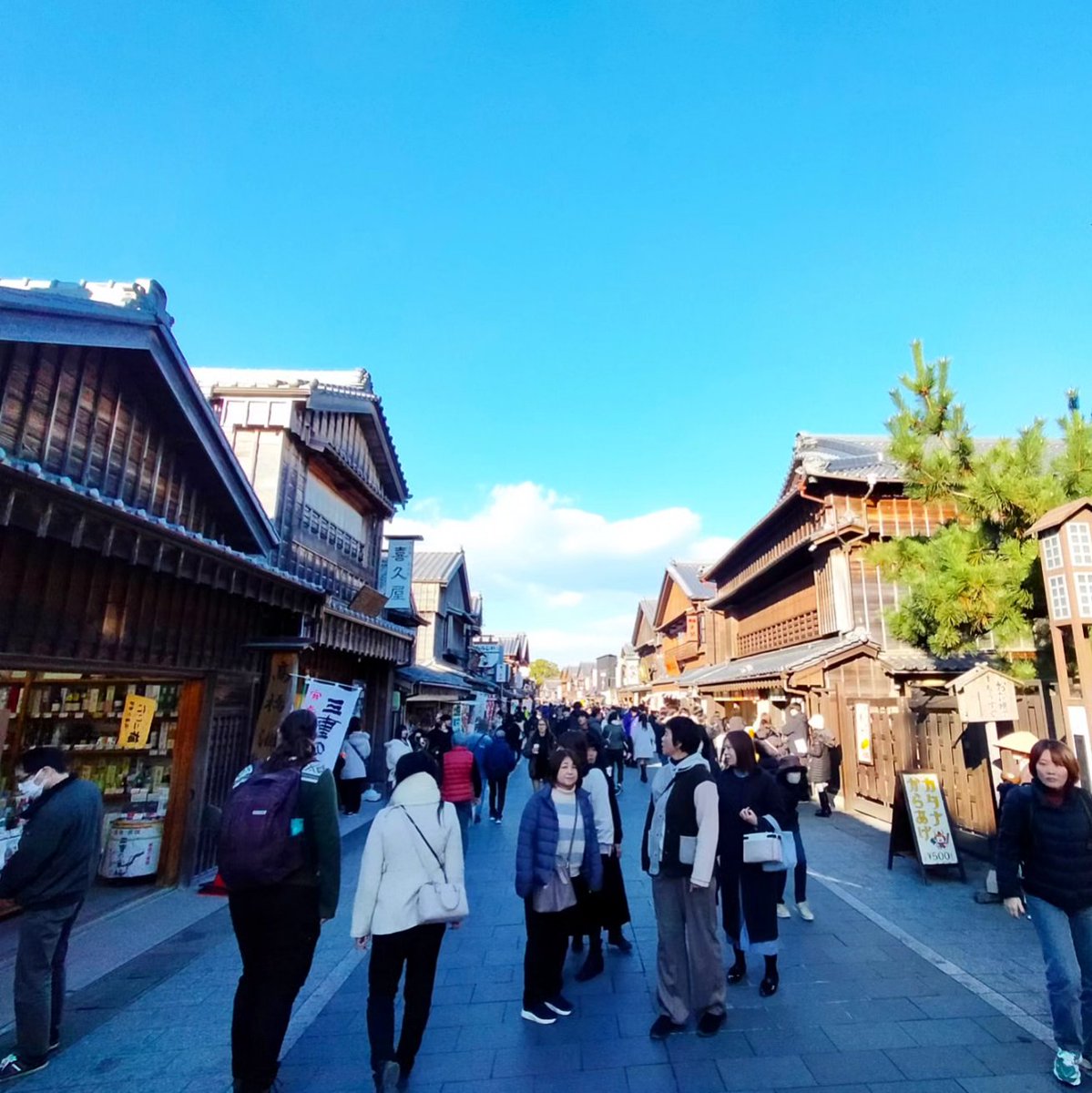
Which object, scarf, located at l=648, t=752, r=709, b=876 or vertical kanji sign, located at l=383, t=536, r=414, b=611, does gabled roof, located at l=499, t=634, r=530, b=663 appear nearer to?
vertical kanji sign, located at l=383, t=536, r=414, b=611

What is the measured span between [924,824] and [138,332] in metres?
10.4

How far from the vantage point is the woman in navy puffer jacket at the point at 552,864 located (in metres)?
4.40

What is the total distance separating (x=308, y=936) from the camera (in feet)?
11.6

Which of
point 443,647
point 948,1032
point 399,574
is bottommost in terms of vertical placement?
point 948,1032

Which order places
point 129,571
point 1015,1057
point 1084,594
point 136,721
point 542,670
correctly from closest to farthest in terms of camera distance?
point 1015,1057, point 1084,594, point 129,571, point 136,721, point 542,670

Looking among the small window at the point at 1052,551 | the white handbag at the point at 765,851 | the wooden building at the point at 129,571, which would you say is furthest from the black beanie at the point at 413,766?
the small window at the point at 1052,551

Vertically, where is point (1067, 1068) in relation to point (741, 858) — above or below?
below

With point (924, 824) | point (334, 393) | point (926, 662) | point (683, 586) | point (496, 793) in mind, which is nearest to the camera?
point (924, 824)

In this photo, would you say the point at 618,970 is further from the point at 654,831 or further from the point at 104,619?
the point at 104,619

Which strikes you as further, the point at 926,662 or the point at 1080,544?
the point at 926,662

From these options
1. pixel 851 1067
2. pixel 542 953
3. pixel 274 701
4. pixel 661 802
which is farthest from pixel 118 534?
pixel 851 1067

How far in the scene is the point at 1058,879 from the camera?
3.76m

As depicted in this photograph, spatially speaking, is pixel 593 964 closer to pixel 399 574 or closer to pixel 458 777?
pixel 458 777

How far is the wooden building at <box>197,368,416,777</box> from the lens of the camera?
37.2 ft
